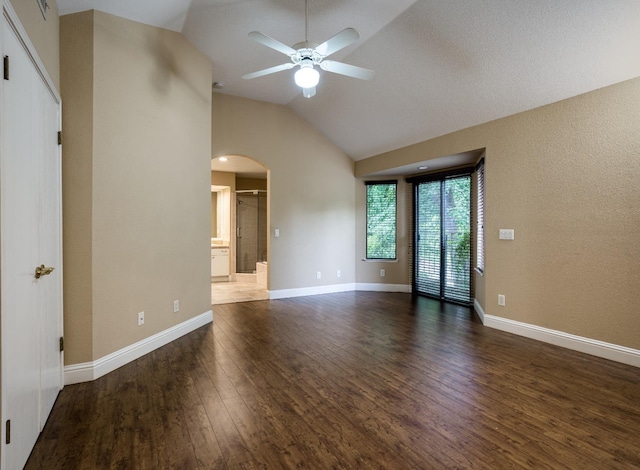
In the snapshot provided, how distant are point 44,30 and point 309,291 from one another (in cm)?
508

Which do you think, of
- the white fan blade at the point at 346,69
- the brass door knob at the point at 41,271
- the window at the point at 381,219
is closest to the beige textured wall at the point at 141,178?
the brass door knob at the point at 41,271

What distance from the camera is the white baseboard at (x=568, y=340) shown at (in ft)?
10.6

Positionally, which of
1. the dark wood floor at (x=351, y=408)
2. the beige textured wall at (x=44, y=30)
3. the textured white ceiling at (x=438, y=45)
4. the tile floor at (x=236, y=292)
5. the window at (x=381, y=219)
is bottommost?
the dark wood floor at (x=351, y=408)

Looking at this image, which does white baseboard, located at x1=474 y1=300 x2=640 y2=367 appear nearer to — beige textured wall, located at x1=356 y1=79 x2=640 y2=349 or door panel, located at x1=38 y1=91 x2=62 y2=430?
beige textured wall, located at x1=356 y1=79 x2=640 y2=349

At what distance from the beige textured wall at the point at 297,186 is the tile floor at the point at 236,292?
0.55m

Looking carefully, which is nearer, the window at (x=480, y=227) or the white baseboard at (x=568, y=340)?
the white baseboard at (x=568, y=340)

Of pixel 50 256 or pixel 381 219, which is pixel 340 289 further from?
pixel 50 256

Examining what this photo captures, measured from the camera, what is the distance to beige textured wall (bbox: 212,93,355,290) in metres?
5.75

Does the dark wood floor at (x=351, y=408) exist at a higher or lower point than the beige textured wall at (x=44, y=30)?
lower

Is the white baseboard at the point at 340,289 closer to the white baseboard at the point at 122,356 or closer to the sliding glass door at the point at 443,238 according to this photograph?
the sliding glass door at the point at 443,238

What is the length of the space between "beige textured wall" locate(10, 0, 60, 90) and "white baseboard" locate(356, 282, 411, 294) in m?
5.63

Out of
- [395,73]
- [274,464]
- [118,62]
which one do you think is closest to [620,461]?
[274,464]

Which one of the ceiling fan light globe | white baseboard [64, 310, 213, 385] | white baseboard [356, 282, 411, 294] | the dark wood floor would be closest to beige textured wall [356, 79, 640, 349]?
the dark wood floor

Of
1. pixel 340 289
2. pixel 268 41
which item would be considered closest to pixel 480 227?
pixel 340 289
